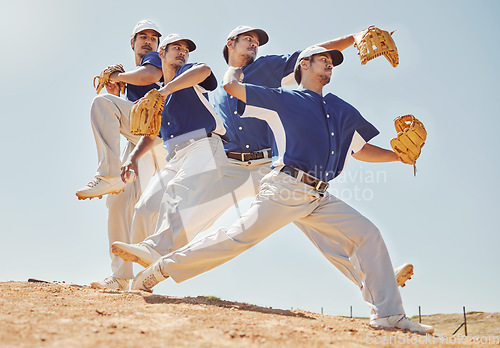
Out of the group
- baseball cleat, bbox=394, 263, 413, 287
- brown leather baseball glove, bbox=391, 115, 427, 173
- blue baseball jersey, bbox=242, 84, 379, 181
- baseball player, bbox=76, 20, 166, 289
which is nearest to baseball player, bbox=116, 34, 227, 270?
baseball player, bbox=76, 20, 166, 289

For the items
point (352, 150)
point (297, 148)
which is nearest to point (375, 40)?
point (352, 150)

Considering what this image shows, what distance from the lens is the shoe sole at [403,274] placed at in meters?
5.37

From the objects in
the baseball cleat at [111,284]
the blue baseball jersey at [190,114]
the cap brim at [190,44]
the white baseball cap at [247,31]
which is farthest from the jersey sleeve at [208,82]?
the baseball cleat at [111,284]

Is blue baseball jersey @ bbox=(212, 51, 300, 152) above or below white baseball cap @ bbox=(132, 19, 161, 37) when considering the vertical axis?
below

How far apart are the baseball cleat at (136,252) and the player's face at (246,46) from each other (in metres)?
2.64

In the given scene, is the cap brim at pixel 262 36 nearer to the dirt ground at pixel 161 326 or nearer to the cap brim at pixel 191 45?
the cap brim at pixel 191 45

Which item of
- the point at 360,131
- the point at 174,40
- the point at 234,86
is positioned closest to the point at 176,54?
the point at 174,40

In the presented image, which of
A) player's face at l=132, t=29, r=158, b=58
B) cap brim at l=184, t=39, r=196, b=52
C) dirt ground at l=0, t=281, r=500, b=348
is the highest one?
player's face at l=132, t=29, r=158, b=58

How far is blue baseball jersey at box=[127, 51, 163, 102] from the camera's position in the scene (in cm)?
666

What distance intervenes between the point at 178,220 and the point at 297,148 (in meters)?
1.58

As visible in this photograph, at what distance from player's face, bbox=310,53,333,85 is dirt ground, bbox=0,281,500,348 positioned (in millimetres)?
2338

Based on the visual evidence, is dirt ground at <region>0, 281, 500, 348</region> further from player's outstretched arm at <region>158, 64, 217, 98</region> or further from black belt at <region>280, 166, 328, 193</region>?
player's outstretched arm at <region>158, 64, 217, 98</region>

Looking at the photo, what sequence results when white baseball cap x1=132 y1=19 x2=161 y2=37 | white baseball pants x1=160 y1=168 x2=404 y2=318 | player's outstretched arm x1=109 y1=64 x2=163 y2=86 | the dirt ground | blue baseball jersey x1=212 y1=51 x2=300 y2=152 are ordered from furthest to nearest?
white baseball cap x1=132 y1=19 x2=161 y2=37 → player's outstretched arm x1=109 y1=64 x2=163 y2=86 → blue baseball jersey x1=212 y1=51 x2=300 y2=152 → white baseball pants x1=160 y1=168 x2=404 y2=318 → the dirt ground

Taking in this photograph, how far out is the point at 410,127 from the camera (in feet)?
17.5
